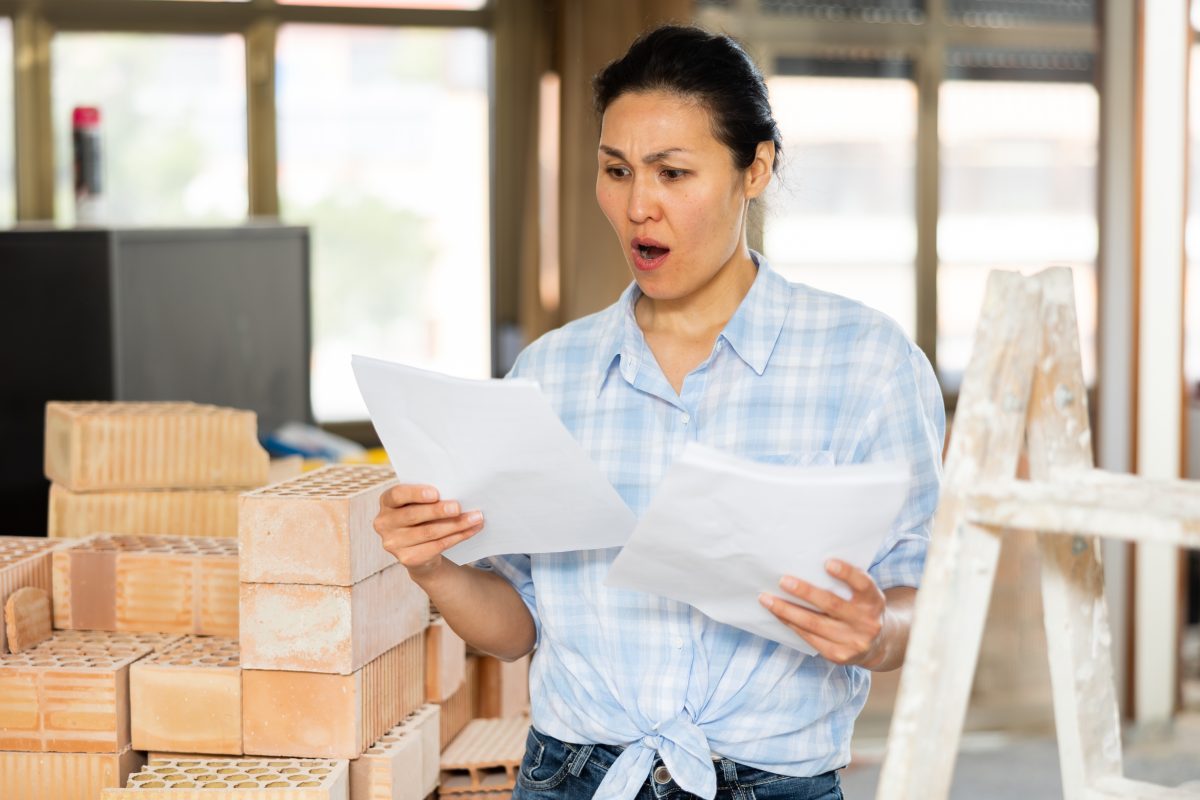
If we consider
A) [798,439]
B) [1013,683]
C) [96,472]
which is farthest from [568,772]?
[1013,683]

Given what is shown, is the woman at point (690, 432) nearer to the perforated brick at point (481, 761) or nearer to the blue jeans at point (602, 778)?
the blue jeans at point (602, 778)

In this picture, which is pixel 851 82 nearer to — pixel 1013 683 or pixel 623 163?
pixel 1013 683

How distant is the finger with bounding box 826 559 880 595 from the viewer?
108 centimetres

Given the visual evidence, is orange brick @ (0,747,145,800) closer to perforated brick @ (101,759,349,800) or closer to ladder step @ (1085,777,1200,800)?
perforated brick @ (101,759,349,800)

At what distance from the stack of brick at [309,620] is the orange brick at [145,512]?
44 cm

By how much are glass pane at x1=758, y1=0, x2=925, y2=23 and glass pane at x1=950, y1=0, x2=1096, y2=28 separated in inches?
4.8

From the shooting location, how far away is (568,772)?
1.40 m

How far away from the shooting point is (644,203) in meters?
1.35

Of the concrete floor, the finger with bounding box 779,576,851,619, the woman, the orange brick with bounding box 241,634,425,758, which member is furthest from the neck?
the concrete floor

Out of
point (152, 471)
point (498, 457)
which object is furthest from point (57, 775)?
point (498, 457)

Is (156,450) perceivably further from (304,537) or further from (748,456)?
(748,456)

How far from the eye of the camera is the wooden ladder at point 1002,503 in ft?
3.06

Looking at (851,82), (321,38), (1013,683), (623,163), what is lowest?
(1013,683)

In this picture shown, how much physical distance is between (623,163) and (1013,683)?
2884 mm
